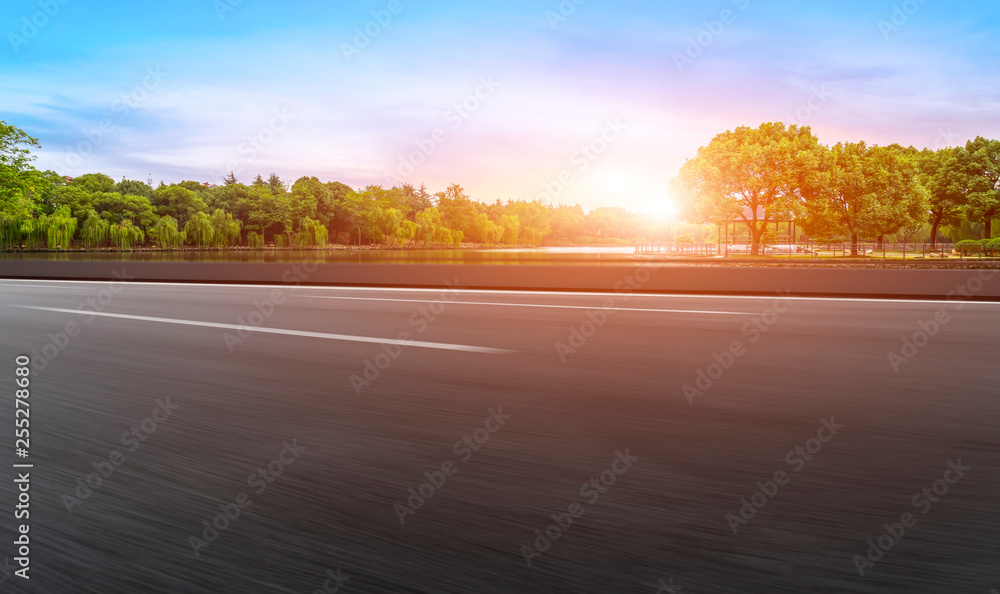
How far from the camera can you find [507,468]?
13.8ft

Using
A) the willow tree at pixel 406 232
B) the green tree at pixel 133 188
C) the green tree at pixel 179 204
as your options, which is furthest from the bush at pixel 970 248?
the green tree at pixel 133 188

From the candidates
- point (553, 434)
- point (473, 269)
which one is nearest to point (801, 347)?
point (553, 434)

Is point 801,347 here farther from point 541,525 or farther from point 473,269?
point 473,269

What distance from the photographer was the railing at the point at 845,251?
56.5 meters

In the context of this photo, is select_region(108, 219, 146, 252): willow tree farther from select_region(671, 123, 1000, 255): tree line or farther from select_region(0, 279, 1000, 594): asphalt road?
select_region(0, 279, 1000, 594): asphalt road

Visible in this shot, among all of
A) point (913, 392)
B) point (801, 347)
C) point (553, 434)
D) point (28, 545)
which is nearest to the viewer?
point (28, 545)

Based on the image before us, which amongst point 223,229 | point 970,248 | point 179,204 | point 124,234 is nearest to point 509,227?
point 223,229

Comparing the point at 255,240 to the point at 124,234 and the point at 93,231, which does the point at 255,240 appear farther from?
the point at 93,231

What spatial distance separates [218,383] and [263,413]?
61.0 inches

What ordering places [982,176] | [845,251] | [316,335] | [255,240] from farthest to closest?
[255,240] → [982,176] → [845,251] → [316,335]

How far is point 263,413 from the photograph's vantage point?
568 centimetres

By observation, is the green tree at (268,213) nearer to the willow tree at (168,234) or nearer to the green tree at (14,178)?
the willow tree at (168,234)

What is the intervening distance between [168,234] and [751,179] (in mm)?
98766

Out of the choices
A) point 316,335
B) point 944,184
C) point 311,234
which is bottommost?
point 316,335
